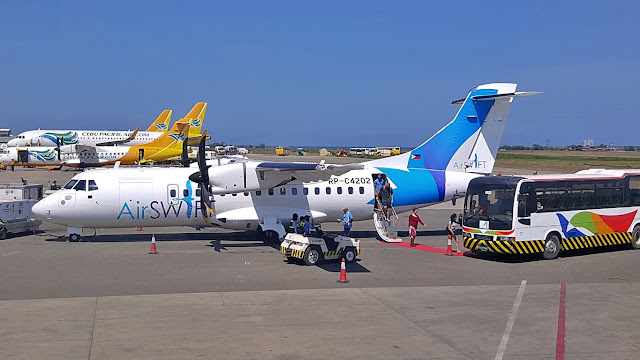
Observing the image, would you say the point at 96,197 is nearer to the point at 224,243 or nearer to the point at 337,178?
the point at 224,243

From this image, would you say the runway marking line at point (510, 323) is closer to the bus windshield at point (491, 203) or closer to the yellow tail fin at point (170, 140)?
the bus windshield at point (491, 203)

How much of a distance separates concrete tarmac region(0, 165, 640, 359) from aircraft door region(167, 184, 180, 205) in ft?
5.73

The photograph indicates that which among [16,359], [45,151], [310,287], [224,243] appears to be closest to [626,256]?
[310,287]

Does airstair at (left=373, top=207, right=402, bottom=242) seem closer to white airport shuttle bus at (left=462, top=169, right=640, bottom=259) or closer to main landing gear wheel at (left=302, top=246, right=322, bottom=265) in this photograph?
white airport shuttle bus at (left=462, top=169, right=640, bottom=259)

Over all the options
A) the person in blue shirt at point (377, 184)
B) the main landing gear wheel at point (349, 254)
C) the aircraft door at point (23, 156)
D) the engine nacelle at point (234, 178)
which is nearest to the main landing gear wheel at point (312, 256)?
the main landing gear wheel at point (349, 254)

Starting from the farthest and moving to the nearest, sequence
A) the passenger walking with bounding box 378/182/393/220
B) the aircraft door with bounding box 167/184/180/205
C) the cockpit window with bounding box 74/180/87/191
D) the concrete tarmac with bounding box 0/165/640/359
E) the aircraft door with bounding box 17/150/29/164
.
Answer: the aircraft door with bounding box 17/150/29/164 < the passenger walking with bounding box 378/182/393/220 < the aircraft door with bounding box 167/184/180/205 < the cockpit window with bounding box 74/180/87/191 < the concrete tarmac with bounding box 0/165/640/359

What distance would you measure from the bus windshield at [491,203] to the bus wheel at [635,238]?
5.79 metres

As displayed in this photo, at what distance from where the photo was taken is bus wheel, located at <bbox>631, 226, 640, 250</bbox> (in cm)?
2052

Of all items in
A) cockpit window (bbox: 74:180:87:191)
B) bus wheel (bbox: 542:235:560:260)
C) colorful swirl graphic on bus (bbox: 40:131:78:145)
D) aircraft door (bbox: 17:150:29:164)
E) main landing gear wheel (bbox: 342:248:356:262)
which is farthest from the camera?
colorful swirl graphic on bus (bbox: 40:131:78:145)

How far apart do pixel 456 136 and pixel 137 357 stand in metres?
17.4

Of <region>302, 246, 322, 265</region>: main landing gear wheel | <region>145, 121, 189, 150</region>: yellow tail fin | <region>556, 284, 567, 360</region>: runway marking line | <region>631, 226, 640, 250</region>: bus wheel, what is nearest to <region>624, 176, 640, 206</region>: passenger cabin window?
<region>631, 226, 640, 250</region>: bus wheel

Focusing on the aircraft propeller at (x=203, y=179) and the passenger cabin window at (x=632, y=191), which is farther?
the passenger cabin window at (x=632, y=191)

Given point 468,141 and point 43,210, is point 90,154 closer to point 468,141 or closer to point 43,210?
point 43,210

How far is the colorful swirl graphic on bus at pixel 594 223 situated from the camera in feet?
61.7
